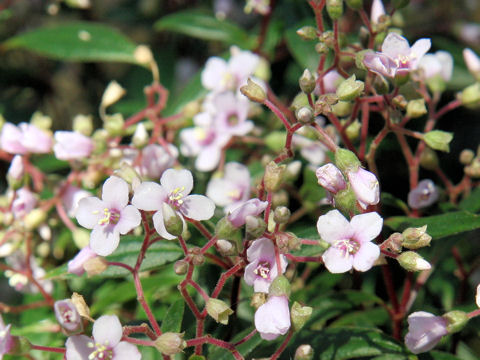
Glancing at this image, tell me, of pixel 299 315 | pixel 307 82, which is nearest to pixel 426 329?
pixel 299 315

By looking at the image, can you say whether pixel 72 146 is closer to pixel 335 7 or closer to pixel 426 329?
pixel 335 7

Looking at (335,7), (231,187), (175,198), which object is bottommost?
(231,187)

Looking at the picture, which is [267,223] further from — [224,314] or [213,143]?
[213,143]

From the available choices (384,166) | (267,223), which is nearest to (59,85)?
(384,166)

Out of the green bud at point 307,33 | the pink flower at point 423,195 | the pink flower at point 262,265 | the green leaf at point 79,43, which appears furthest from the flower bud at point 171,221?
the green leaf at point 79,43

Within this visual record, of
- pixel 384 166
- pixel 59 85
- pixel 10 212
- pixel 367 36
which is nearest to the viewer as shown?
pixel 367 36

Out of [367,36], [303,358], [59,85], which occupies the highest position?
[367,36]

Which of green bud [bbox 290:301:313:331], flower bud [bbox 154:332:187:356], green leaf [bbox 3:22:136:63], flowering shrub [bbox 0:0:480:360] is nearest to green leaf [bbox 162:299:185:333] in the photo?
flowering shrub [bbox 0:0:480:360]

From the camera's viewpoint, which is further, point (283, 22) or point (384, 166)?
point (283, 22)
